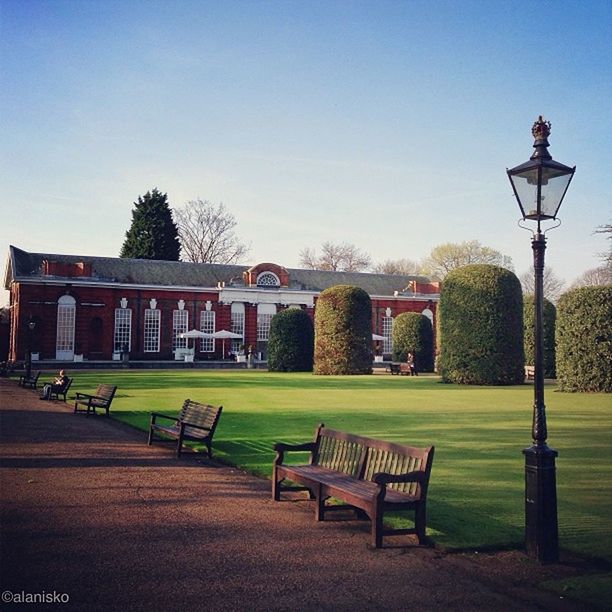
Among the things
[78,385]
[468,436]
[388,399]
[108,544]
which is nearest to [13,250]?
[78,385]

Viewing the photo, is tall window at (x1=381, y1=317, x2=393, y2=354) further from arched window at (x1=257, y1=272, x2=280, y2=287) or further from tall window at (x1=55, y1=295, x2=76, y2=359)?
tall window at (x1=55, y1=295, x2=76, y2=359)

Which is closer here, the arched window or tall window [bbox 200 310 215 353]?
tall window [bbox 200 310 215 353]

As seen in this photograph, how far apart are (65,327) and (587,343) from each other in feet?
112

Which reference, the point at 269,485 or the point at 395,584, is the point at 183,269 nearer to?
the point at 269,485

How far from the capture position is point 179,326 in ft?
159

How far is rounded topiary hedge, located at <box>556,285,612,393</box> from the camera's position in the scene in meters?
23.3

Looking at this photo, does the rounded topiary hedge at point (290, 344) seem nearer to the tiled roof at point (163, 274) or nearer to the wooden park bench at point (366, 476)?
the tiled roof at point (163, 274)

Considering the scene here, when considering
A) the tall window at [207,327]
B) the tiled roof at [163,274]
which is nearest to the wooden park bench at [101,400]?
the tiled roof at [163,274]

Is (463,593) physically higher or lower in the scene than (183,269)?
lower

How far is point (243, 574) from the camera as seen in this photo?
502 cm

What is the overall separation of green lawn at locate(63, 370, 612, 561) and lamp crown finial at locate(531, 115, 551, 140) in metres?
3.97

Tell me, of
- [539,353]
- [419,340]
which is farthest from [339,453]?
[419,340]

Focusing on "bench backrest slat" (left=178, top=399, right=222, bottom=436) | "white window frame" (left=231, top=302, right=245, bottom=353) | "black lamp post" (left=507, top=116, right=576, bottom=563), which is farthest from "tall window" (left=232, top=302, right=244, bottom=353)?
"black lamp post" (left=507, top=116, right=576, bottom=563)

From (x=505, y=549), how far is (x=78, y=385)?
22.3 meters
